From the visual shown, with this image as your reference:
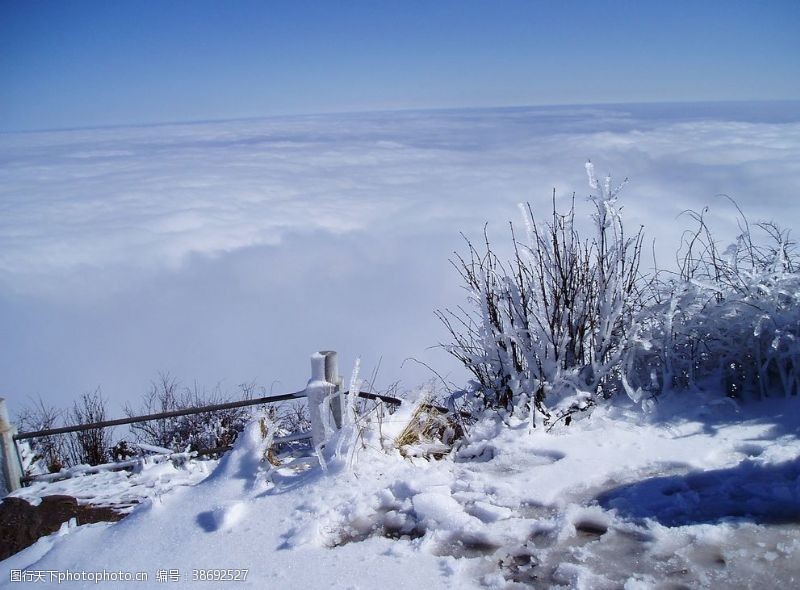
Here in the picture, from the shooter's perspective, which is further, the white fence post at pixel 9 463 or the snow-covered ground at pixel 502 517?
the white fence post at pixel 9 463

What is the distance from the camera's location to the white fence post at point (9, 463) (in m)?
7.61

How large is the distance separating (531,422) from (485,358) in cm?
89

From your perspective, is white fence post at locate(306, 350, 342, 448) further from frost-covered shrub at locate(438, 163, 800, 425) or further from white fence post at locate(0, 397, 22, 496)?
white fence post at locate(0, 397, 22, 496)

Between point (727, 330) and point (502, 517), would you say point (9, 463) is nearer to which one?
point (502, 517)

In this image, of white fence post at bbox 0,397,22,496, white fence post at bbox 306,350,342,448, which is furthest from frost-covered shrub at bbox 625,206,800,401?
white fence post at bbox 0,397,22,496

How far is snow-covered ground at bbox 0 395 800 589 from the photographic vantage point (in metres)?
3.10

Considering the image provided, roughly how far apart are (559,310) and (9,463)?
6.60m

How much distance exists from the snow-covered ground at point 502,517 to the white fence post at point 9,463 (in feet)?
12.8

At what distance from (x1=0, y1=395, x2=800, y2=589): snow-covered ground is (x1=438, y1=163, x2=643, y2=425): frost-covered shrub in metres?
0.64

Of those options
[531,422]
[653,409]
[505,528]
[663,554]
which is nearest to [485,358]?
[531,422]

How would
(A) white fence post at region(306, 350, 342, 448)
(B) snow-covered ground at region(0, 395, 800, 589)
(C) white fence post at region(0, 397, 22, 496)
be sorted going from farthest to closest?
(C) white fence post at region(0, 397, 22, 496), (A) white fence post at region(306, 350, 342, 448), (B) snow-covered ground at region(0, 395, 800, 589)

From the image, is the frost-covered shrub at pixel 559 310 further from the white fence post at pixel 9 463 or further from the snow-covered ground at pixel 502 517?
the white fence post at pixel 9 463

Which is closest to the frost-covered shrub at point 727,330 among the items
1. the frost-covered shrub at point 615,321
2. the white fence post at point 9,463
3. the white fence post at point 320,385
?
the frost-covered shrub at point 615,321

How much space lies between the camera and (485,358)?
557 cm
